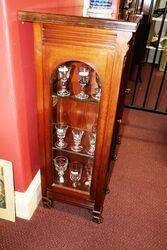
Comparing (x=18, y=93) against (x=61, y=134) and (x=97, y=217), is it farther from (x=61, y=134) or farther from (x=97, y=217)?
(x=97, y=217)

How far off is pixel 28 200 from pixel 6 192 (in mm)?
140

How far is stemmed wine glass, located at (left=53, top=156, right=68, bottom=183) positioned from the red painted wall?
147 millimetres

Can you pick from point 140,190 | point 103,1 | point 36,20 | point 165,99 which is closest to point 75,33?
point 36,20

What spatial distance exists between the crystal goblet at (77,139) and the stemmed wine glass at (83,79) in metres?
0.24

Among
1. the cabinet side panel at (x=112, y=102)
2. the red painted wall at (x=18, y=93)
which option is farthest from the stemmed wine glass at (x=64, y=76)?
the cabinet side panel at (x=112, y=102)

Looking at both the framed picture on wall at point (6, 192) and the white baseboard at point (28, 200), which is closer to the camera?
the framed picture on wall at point (6, 192)

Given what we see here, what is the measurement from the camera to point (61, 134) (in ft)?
4.54

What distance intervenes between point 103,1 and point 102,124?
65 cm

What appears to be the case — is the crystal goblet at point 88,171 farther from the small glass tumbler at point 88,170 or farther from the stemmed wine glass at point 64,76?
the stemmed wine glass at point 64,76

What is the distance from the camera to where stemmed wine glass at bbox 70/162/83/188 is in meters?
1.53

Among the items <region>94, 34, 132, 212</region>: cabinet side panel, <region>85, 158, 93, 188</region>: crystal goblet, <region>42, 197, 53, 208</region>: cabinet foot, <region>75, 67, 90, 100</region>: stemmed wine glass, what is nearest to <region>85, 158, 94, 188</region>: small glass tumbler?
<region>85, 158, 93, 188</region>: crystal goblet

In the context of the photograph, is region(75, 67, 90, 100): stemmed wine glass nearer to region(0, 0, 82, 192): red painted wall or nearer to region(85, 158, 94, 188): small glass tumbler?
region(0, 0, 82, 192): red painted wall

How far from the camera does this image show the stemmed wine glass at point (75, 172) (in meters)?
1.53

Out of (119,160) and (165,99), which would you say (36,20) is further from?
(165,99)
